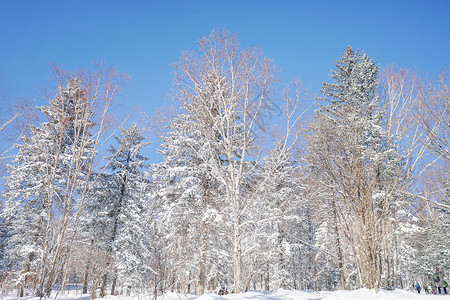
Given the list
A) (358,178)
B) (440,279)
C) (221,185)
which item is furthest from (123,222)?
(440,279)

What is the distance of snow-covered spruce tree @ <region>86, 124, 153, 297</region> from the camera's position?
1497 cm

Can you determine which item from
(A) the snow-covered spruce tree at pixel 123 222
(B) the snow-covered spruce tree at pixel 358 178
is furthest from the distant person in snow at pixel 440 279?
(A) the snow-covered spruce tree at pixel 123 222

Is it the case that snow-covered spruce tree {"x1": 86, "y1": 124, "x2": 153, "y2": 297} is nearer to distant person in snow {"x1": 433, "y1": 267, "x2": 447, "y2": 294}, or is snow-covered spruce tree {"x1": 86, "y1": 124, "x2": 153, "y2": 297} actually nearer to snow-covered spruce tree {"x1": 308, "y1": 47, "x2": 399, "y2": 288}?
snow-covered spruce tree {"x1": 308, "y1": 47, "x2": 399, "y2": 288}

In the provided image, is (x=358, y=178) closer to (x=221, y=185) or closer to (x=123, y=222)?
(x=221, y=185)

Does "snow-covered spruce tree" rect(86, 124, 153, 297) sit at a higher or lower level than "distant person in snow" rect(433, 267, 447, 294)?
higher

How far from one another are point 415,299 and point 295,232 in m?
11.8

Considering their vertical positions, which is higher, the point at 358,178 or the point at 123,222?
the point at 358,178

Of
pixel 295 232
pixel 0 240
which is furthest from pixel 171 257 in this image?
pixel 0 240

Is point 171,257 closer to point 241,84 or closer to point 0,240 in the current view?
point 241,84

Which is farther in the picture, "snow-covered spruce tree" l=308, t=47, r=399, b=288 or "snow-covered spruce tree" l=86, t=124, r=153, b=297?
"snow-covered spruce tree" l=86, t=124, r=153, b=297

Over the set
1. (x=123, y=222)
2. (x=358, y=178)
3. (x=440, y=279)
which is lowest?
(x=440, y=279)

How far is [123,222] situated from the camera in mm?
16078

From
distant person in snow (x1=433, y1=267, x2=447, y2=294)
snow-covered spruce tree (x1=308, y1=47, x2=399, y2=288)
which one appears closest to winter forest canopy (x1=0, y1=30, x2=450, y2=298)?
snow-covered spruce tree (x1=308, y1=47, x2=399, y2=288)

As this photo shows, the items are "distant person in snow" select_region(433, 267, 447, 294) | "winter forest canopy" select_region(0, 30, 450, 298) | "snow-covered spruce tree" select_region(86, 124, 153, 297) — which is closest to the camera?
"winter forest canopy" select_region(0, 30, 450, 298)
